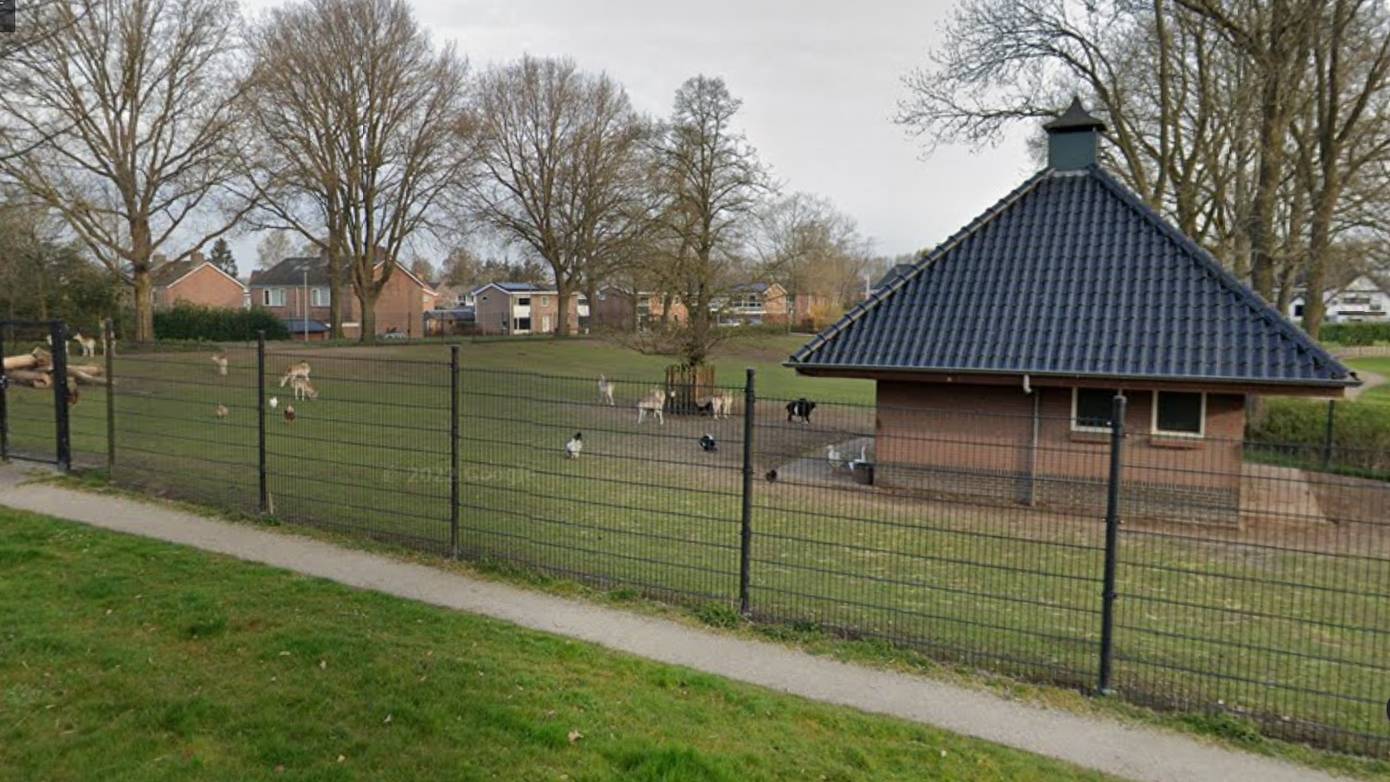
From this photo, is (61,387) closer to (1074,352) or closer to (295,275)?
(1074,352)

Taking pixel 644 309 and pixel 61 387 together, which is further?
pixel 644 309

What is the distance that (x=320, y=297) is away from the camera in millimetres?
72938

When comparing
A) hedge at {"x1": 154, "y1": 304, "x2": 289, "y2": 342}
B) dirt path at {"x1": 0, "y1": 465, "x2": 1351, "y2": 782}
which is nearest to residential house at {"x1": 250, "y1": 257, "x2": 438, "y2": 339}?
hedge at {"x1": 154, "y1": 304, "x2": 289, "y2": 342}

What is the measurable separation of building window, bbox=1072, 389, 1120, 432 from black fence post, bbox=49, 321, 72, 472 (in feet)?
44.0

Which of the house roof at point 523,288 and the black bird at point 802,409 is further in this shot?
the house roof at point 523,288

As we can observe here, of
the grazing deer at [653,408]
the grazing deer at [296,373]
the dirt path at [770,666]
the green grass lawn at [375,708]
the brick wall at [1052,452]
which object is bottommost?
the dirt path at [770,666]

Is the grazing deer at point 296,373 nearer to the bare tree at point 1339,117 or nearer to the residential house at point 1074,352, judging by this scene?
the residential house at point 1074,352

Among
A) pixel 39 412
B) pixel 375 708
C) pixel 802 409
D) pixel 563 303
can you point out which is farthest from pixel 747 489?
pixel 563 303

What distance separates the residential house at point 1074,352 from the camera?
37.4ft

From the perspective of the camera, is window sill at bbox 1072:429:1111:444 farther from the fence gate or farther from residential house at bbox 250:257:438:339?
residential house at bbox 250:257:438:339

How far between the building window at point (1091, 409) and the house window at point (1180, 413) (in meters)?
0.63

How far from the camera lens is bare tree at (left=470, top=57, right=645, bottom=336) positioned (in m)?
49.0

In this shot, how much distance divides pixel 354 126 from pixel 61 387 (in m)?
30.1

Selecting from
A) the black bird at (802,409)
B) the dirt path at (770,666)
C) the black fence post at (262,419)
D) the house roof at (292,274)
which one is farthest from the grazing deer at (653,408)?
the house roof at (292,274)
